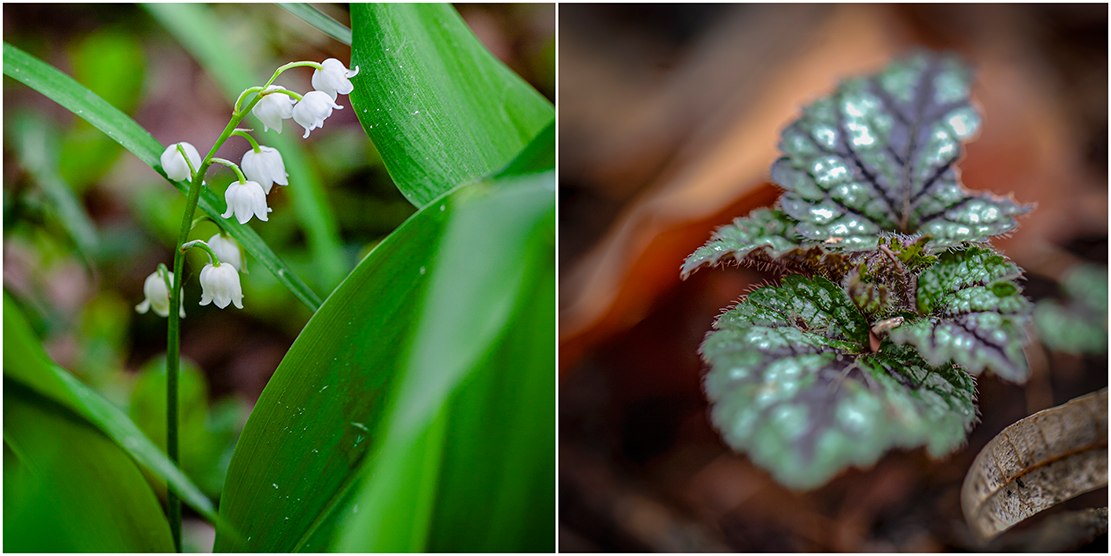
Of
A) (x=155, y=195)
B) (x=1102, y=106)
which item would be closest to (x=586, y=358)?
(x=155, y=195)

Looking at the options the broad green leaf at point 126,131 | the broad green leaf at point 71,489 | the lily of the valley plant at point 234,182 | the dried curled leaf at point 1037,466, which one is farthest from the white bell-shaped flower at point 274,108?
the dried curled leaf at point 1037,466

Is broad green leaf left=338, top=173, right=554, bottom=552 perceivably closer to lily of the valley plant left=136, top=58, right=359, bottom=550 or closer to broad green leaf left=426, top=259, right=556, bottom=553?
broad green leaf left=426, top=259, right=556, bottom=553

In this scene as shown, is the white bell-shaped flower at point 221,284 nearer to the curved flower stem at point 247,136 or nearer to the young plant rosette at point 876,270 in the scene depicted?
the curved flower stem at point 247,136

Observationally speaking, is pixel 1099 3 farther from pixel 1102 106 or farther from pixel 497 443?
pixel 497 443

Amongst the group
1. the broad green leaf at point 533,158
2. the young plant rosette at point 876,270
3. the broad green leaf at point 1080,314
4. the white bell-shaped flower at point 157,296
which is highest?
the white bell-shaped flower at point 157,296

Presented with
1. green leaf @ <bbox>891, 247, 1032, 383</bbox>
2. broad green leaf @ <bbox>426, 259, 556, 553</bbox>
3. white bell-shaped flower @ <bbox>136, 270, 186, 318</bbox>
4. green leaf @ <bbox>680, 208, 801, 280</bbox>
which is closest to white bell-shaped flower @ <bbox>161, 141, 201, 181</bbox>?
white bell-shaped flower @ <bbox>136, 270, 186, 318</bbox>

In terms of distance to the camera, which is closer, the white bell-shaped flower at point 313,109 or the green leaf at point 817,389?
the green leaf at point 817,389

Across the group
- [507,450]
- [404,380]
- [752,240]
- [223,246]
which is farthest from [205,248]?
[752,240]
